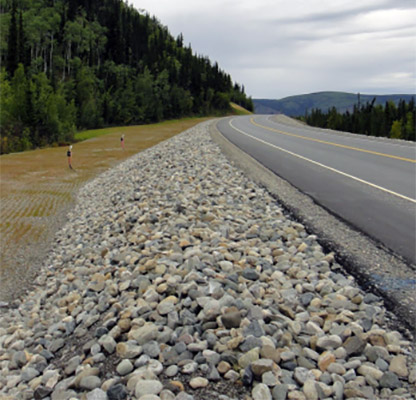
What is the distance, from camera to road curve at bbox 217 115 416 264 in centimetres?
673

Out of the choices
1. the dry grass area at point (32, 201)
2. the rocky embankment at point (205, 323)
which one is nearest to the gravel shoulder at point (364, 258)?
the rocky embankment at point (205, 323)

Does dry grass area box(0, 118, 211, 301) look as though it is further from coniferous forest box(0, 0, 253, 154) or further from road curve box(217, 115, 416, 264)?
coniferous forest box(0, 0, 253, 154)

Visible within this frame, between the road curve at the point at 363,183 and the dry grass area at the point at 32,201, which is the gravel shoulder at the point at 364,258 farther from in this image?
the dry grass area at the point at 32,201

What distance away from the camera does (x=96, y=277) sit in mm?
6383

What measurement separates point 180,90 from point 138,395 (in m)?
91.9

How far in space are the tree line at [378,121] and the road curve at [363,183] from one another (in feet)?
249

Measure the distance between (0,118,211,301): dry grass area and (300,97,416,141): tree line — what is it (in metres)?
75.0

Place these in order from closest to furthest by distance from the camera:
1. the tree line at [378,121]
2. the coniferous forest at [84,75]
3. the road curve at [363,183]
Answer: the road curve at [363,183], the coniferous forest at [84,75], the tree line at [378,121]

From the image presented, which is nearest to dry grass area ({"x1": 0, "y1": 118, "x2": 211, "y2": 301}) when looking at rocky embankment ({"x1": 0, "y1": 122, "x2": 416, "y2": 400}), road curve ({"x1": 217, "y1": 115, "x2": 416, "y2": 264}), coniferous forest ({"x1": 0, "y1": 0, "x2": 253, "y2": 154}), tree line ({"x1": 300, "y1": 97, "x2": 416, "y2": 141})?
rocky embankment ({"x1": 0, "y1": 122, "x2": 416, "y2": 400})

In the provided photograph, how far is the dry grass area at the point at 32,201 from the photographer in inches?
343

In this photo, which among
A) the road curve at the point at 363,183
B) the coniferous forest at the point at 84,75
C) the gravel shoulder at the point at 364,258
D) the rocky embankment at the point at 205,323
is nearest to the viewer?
the rocky embankment at the point at 205,323

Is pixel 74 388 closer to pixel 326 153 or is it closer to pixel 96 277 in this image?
pixel 96 277

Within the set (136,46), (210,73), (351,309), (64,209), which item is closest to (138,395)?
(351,309)

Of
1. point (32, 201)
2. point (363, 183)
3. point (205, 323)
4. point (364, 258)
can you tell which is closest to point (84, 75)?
point (32, 201)
